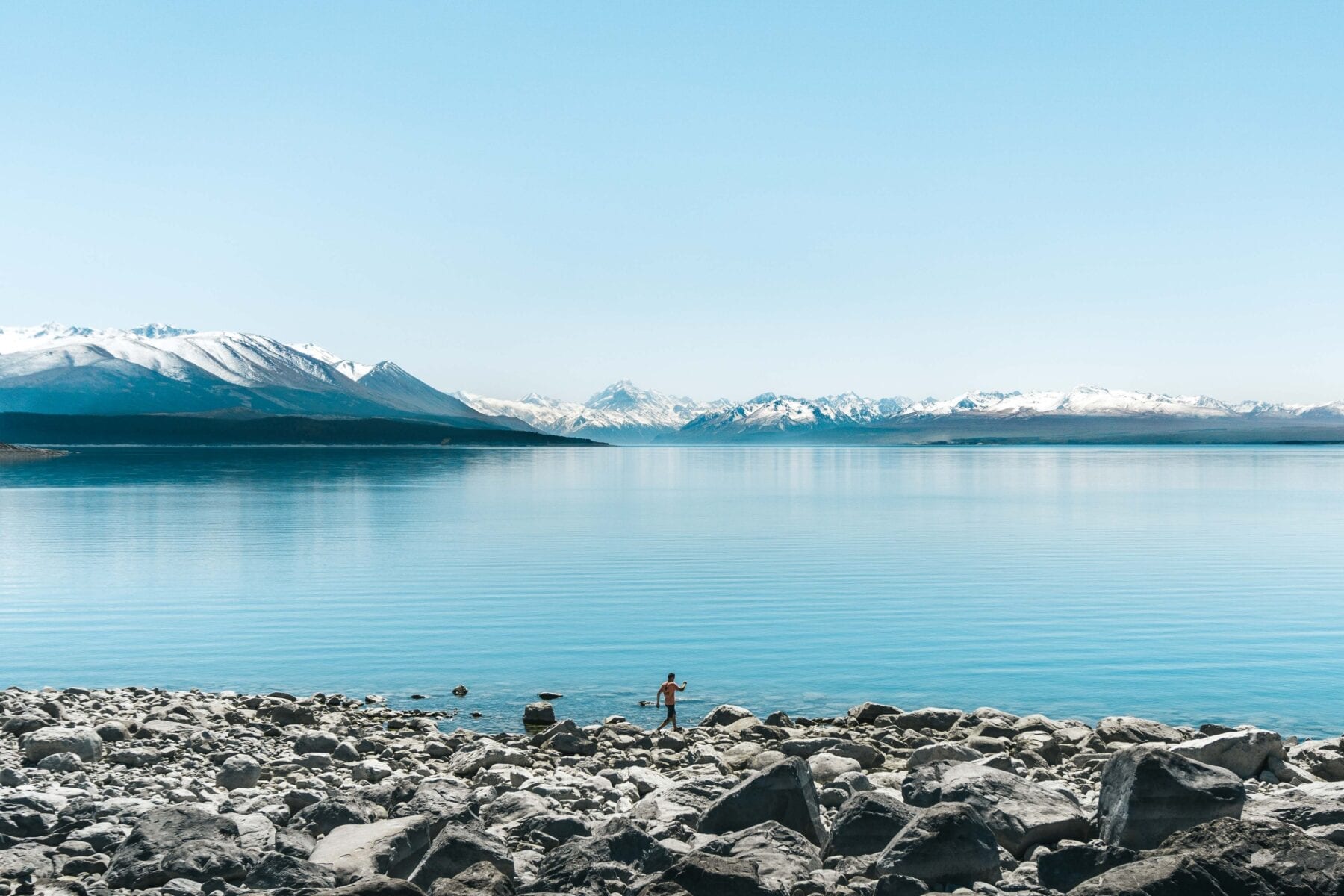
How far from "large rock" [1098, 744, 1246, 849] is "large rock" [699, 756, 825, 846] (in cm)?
295

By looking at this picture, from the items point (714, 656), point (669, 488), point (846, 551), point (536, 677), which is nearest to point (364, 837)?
point (536, 677)

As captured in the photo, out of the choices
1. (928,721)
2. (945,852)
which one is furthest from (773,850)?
(928,721)

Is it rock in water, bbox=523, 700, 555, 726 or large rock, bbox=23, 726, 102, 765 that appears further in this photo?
rock in water, bbox=523, 700, 555, 726

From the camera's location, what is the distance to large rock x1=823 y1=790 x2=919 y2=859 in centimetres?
1109

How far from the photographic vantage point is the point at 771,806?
1167 cm

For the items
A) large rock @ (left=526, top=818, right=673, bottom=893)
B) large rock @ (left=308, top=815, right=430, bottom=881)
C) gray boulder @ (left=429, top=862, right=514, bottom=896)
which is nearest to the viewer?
gray boulder @ (left=429, top=862, right=514, bottom=896)

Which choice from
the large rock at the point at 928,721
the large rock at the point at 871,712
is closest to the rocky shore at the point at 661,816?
the large rock at the point at 928,721

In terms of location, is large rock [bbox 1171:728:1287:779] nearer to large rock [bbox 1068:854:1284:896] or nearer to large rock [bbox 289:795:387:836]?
large rock [bbox 1068:854:1284:896]

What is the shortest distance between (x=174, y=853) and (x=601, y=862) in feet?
13.3

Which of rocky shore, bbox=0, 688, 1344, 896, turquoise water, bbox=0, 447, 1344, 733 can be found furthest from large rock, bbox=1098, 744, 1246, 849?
turquoise water, bbox=0, 447, 1344, 733

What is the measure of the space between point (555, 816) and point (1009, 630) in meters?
21.3

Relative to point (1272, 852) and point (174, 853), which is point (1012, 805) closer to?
point (1272, 852)

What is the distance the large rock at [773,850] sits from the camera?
10.2m

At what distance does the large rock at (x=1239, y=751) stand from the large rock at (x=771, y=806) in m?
5.67
